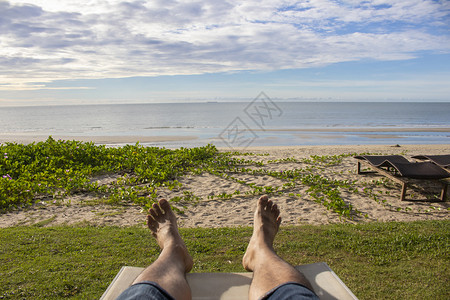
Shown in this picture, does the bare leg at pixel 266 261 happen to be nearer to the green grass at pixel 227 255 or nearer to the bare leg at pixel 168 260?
the bare leg at pixel 168 260

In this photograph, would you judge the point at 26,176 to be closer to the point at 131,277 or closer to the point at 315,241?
the point at 131,277

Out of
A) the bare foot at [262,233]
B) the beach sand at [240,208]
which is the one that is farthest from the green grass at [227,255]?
the bare foot at [262,233]

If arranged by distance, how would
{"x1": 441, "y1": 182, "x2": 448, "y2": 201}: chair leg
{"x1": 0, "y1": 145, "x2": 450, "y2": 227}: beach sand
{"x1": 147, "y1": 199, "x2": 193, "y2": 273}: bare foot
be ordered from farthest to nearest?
{"x1": 441, "y1": 182, "x2": 448, "y2": 201}: chair leg → {"x1": 0, "y1": 145, "x2": 450, "y2": 227}: beach sand → {"x1": 147, "y1": 199, "x2": 193, "y2": 273}: bare foot

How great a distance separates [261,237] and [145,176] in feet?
14.2

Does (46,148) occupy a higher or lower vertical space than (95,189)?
higher

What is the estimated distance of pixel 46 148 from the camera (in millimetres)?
7348

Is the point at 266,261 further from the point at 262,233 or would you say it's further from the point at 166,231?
the point at 166,231

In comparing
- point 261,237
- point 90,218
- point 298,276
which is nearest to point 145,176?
point 90,218

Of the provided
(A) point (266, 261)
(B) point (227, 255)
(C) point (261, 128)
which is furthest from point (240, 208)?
(C) point (261, 128)

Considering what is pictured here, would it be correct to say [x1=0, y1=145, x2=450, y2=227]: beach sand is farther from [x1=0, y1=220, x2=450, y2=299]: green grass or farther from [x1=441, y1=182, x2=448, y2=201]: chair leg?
[x1=0, y1=220, x2=450, y2=299]: green grass

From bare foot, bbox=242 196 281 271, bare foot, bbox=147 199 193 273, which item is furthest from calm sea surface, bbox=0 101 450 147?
bare foot, bbox=147 199 193 273

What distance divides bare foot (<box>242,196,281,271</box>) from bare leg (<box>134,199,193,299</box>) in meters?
0.45

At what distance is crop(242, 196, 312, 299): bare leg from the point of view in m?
1.67

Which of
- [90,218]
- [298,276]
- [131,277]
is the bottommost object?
[90,218]
